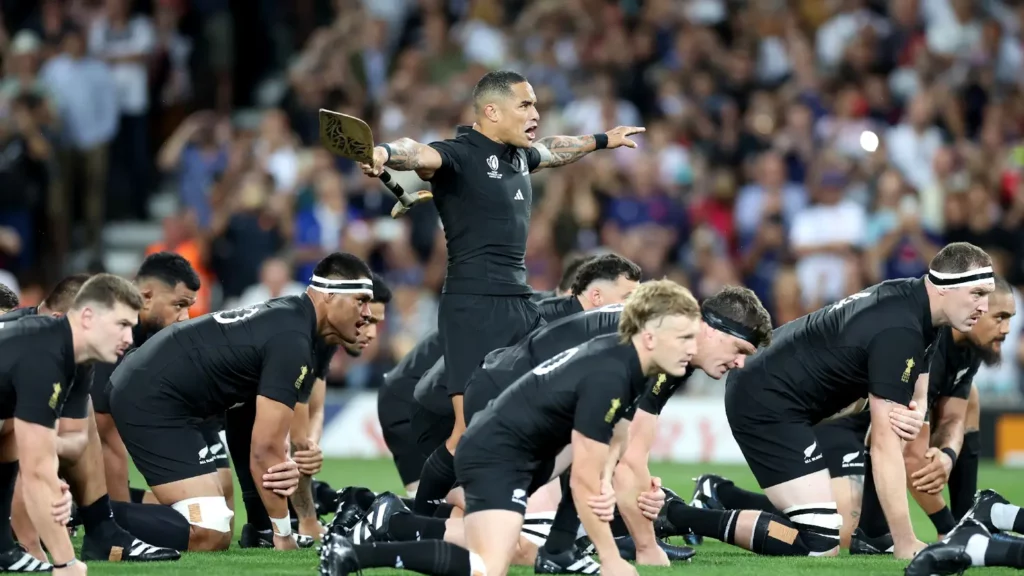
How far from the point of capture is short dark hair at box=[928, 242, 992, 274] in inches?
382

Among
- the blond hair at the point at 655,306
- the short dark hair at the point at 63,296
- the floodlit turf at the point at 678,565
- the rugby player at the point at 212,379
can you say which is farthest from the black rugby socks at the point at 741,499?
the short dark hair at the point at 63,296

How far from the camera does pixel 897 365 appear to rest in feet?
31.7

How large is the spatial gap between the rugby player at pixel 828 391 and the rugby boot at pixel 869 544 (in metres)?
0.16

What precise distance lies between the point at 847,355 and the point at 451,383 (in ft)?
8.72

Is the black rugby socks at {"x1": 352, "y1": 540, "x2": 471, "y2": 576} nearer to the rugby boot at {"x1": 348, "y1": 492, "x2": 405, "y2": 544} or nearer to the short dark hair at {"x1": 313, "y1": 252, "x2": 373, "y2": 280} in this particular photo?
the rugby boot at {"x1": 348, "y1": 492, "x2": 405, "y2": 544}

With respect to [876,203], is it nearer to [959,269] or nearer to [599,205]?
[599,205]

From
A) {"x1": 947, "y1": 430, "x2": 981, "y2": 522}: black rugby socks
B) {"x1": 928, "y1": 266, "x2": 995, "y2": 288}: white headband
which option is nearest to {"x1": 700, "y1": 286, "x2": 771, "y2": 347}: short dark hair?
{"x1": 928, "y1": 266, "x2": 995, "y2": 288}: white headband

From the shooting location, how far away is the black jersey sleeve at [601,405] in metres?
8.07

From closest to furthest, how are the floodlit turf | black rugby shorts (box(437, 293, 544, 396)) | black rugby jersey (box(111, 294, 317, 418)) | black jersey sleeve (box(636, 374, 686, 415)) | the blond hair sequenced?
the blond hair, the floodlit turf, black jersey sleeve (box(636, 374, 686, 415)), black rugby jersey (box(111, 294, 317, 418)), black rugby shorts (box(437, 293, 544, 396))

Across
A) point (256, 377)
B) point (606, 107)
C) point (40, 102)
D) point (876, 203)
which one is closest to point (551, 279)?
point (606, 107)

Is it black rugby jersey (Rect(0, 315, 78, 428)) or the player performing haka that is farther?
the player performing haka

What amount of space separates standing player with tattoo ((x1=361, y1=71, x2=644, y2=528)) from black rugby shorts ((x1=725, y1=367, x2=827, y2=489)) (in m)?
1.68

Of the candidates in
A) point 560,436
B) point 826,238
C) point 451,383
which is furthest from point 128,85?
point 560,436

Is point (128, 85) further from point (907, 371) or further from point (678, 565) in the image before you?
point (907, 371)
